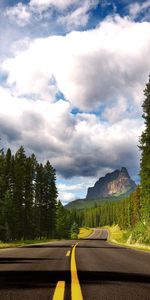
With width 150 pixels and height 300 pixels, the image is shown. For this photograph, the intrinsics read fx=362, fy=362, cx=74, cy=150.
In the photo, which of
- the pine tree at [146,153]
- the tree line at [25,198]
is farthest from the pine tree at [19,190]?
the pine tree at [146,153]

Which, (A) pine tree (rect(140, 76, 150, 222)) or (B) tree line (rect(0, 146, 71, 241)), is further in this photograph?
(B) tree line (rect(0, 146, 71, 241))

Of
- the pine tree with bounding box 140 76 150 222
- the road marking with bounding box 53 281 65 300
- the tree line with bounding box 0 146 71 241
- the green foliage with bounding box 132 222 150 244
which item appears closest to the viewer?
the road marking with bounding box 53 281 65 300

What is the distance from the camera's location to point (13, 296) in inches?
239

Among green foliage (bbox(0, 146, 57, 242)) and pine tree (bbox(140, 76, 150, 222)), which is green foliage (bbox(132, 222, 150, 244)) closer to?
pine tree (bbox(140, 76, 150, 222))

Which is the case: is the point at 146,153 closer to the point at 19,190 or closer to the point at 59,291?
the point at 19,190

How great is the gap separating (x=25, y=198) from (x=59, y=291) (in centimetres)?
6138

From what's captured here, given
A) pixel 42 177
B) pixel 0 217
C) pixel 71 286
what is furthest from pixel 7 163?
pixel 71 286

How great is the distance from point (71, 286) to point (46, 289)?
538mm

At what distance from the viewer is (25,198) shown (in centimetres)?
6681

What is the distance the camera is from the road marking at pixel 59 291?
583 cm

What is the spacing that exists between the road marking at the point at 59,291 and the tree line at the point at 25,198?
142 feet

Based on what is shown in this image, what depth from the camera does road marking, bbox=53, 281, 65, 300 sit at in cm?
583

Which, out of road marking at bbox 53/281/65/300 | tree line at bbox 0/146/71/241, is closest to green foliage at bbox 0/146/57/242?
tree line at bbox 0/146/71/241

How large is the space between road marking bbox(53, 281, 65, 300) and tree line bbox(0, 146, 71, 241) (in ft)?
142
